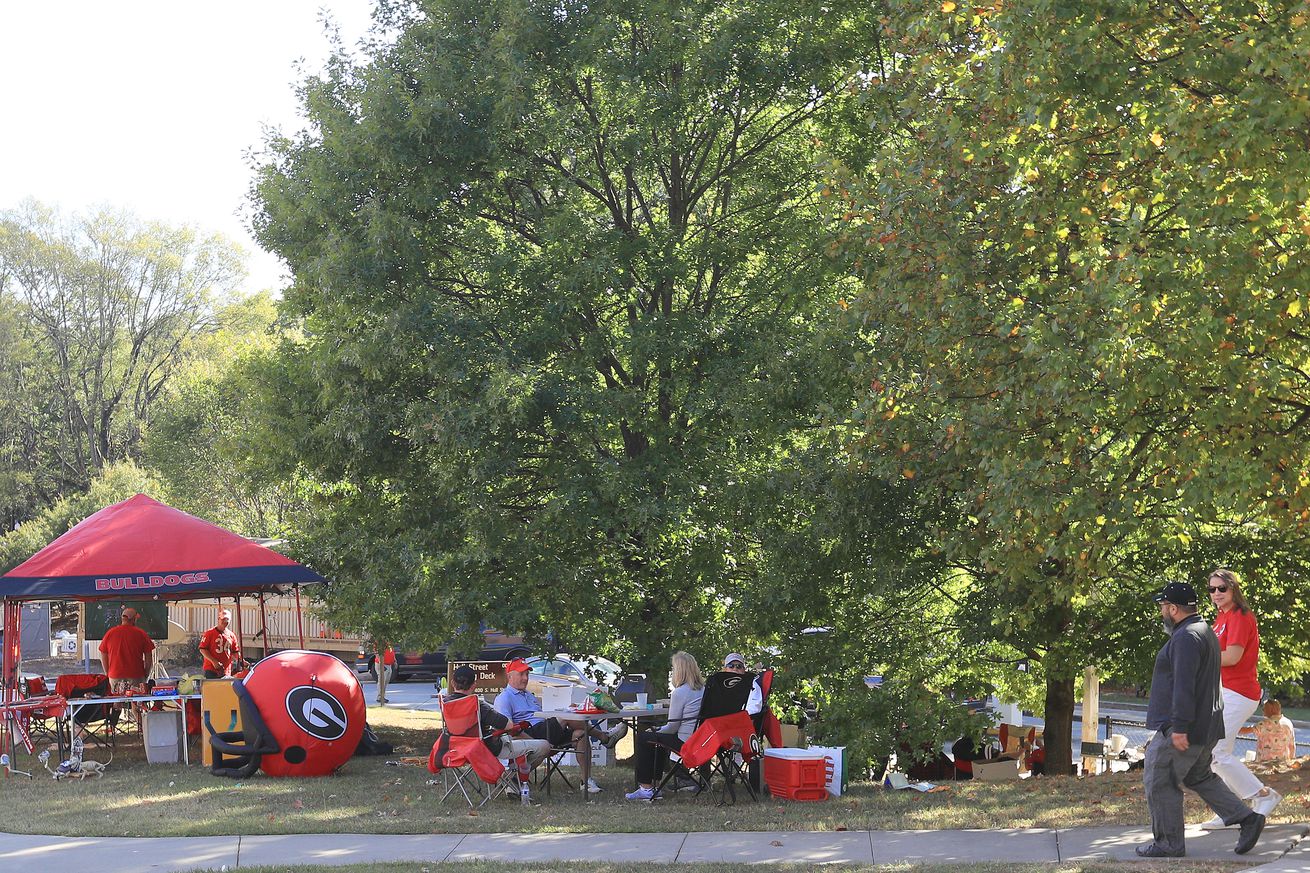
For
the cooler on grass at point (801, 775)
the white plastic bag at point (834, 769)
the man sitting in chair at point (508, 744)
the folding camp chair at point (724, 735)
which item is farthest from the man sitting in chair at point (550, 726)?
the white plastic bag at point (834, 769)

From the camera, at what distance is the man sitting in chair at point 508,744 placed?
11.4m

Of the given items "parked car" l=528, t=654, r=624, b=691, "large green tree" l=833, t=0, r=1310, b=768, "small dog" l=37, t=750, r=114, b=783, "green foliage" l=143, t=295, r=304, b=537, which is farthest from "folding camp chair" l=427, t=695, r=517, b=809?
"green foliage" l=143, t=295, r=304, b=537

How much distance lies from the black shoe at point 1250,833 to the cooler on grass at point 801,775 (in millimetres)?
4049

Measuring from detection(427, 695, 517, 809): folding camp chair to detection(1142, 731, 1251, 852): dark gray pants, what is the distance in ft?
18.1

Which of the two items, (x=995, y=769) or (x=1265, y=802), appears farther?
(x=995, y=769)

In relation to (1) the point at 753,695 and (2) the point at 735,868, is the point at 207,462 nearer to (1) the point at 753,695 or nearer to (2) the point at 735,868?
(1) the point at 753,695

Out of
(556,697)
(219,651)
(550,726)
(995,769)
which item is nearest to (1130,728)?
(995,769)

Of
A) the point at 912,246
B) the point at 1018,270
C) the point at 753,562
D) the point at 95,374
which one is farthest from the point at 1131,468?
the point at 95,374

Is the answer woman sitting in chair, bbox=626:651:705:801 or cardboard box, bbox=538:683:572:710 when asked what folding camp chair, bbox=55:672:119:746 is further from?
woman sitting in chair, bbox=626:651:705:801

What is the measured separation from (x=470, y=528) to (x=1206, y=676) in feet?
27.0

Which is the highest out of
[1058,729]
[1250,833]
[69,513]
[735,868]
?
[69,513]

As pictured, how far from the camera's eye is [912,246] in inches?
427

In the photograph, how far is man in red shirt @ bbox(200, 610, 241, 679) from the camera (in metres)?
17.0

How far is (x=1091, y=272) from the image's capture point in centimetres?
890
